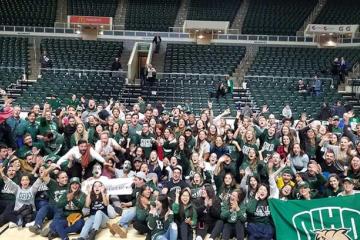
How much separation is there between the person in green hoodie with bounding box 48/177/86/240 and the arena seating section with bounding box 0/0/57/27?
21.0 meters

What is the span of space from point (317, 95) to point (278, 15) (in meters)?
9.39

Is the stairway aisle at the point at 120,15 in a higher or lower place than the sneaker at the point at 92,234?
higher

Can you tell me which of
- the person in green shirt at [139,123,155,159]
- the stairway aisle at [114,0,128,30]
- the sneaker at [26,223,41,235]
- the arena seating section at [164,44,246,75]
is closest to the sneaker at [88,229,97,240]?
the sneaker at [26,223,41,235]

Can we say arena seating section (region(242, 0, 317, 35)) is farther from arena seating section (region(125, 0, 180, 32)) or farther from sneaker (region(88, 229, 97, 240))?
sneaker (region(88, 229, 97, 240))

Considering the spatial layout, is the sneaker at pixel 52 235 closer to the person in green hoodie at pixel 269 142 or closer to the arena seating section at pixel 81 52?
the person in green hoodie at pixel 269 142

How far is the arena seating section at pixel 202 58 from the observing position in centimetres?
2303

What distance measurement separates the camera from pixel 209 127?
10156 millimetres

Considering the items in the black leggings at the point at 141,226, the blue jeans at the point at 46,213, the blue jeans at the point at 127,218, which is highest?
the blue jeans at the point at 46,213

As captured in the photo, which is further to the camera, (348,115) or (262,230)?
(348,115)

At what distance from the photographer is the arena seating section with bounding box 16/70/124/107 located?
63.1ft

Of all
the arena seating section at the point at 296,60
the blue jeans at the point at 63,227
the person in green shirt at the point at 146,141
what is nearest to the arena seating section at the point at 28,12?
the arena seating section at the point at 296,60

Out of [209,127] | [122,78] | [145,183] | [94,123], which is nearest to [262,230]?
[145,183]

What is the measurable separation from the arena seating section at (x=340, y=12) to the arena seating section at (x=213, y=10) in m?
4.93

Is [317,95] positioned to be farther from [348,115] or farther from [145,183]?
[145,183]
